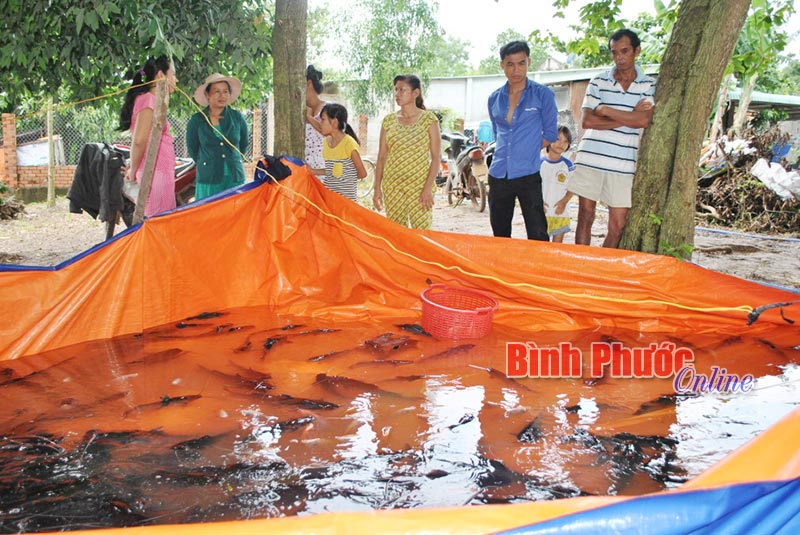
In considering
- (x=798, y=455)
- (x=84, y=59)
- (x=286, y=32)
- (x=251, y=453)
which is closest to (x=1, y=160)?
(x=84, y=59)

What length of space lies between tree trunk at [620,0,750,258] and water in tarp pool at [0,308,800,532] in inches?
30.5

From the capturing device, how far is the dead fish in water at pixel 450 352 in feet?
9.81

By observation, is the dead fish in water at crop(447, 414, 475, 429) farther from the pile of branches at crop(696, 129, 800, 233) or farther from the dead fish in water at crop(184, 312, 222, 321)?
the pile of branches at crop(696, 129, 800, 233)

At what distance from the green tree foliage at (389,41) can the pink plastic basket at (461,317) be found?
875 centimetres

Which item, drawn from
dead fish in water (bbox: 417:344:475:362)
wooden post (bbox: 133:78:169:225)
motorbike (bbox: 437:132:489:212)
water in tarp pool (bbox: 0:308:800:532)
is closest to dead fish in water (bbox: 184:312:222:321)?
water in tarp pool (bbox: 0:308:800:532)

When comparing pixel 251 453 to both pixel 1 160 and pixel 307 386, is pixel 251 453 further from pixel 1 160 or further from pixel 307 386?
pixel 1 160

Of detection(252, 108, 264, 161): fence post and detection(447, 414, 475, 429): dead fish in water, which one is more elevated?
detection(252, 108, 264, 161): fence post

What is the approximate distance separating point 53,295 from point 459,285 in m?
2.06

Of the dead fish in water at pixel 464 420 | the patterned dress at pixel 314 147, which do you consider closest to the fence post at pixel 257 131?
the patterned dress at pixel 314 147

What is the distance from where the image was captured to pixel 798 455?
1.12 metres

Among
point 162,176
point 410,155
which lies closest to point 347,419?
point 410,155

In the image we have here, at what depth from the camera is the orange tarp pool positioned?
9.22 feet

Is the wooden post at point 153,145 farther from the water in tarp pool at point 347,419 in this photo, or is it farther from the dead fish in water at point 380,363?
the dead fish in water at point 380,363

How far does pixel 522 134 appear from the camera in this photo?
3.91 metres
